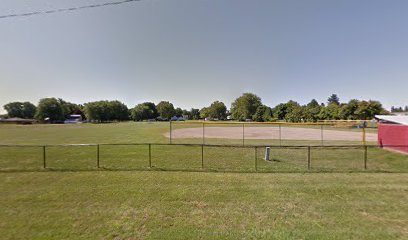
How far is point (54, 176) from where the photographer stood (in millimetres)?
9703

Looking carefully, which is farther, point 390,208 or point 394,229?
point 390,208

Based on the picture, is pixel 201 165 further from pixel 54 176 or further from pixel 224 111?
pixel 224 111

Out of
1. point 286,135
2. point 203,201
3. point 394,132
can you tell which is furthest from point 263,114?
point 203,201

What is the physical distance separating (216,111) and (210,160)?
145004mm

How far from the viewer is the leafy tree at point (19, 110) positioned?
A: 14912cm

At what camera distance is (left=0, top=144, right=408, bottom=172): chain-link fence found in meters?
11.3

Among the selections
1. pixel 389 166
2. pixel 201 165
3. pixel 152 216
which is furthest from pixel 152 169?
pixel 389 166

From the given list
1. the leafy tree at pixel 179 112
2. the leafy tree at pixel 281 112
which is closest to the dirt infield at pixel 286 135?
the leafy tree at pixel 281 112

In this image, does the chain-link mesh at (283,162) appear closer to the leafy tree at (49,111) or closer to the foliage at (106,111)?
the foliage at (106,111)

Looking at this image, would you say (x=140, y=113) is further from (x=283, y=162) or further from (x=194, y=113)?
(x=283, y=162)

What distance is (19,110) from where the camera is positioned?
151m

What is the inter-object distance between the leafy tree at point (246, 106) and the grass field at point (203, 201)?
389 ft

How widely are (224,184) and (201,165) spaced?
349 cm

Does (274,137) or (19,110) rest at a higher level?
(19,110)
